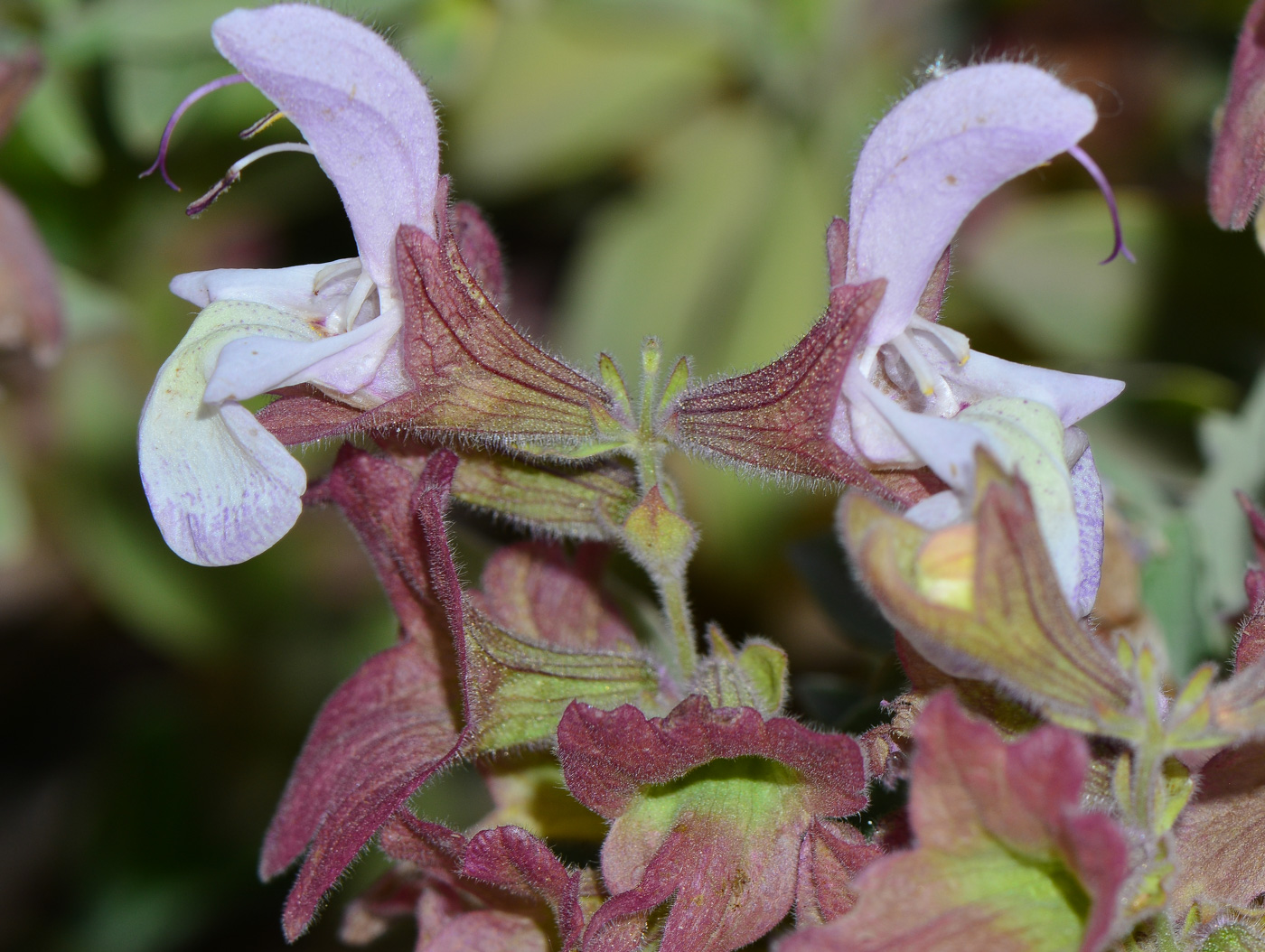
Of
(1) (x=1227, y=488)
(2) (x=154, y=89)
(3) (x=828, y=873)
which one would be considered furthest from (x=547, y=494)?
(2) (x=154, y=89)

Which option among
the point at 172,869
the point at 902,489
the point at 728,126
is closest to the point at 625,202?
the point at 728,126

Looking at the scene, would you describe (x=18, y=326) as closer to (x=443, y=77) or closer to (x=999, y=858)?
(x=443, y=77)

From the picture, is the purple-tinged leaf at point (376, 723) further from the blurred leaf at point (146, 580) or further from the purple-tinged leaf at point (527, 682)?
the blurred leaf at point (146, 580)

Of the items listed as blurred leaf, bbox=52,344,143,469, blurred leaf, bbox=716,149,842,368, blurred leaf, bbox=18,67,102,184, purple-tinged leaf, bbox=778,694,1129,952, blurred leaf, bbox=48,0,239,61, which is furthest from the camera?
blurred leaf, bbox=52,344,143,469

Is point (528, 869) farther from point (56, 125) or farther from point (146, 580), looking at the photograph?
point (146, 580)

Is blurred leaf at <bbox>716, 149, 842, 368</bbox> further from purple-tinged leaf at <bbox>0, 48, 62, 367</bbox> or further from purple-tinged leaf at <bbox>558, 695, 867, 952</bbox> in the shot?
purple-tinged leaf at <bbox>558, 695, 867, 952</bbox>

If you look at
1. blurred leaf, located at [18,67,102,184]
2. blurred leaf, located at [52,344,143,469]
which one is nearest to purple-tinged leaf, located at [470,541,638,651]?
blurred leaf, located at [18,67,102,184]
